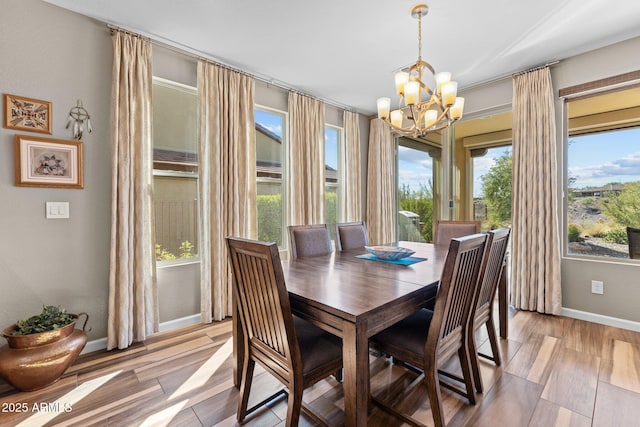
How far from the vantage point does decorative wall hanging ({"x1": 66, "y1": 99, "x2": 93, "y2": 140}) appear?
2.22m

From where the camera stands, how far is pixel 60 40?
2.16m

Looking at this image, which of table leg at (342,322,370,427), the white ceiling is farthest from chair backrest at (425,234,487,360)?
the white ceiling

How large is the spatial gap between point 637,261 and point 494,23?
2.57 m

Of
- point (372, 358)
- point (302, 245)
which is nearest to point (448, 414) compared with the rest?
point (372, 358)

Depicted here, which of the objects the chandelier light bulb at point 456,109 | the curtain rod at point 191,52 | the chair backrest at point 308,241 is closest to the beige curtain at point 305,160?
the curtain rod at point 191,52

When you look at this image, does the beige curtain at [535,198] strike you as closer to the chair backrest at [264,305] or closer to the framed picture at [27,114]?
the chair backrest at [264,305]

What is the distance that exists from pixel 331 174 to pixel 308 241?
2133 millimetres

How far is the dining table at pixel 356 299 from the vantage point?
1.17 m

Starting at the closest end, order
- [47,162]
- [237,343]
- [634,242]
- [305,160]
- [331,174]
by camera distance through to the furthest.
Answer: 1. [237,343]
2. [47,162]
3. [634,242]
4. [305,160]
5. [331,174]

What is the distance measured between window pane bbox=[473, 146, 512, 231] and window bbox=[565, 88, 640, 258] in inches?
26.2

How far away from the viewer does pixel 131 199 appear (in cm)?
240

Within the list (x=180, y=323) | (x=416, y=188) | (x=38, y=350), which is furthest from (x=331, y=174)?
(x=38, y=350)

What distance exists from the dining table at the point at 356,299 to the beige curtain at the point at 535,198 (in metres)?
1.65

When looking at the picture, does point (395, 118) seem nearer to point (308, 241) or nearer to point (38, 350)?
point (308, 241)
